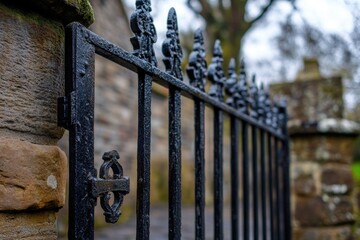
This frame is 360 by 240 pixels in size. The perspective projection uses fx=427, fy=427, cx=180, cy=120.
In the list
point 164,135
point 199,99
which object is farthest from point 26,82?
point 164,135

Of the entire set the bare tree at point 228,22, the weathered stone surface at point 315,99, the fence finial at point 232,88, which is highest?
the bare tree at point 228,22

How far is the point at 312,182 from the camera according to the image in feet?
9.77

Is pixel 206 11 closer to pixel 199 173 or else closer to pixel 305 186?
pixel 305 186

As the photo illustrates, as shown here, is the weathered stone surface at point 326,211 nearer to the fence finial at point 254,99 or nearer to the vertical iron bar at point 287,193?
the vertical iron bar at point 287,193

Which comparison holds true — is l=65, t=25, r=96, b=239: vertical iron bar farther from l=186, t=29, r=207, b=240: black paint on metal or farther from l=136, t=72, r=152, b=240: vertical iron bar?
l=186, t=29, r=207, b=240: black paint on metal

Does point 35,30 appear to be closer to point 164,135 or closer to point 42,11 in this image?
point 42,11

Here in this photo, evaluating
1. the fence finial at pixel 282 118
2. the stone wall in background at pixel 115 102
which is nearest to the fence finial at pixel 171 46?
the fence finial at pixel 282 118

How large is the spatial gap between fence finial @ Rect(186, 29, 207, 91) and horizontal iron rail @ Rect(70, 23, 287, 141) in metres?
0.04

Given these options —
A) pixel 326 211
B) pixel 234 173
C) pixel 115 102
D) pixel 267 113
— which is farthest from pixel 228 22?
pixel 234 173

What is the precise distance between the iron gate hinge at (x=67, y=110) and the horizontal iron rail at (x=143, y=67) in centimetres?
13

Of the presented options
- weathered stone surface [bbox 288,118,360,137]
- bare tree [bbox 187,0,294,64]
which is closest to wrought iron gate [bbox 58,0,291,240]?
weathered stone surface [bbox 288,118,360,137]

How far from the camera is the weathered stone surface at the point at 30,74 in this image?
74 centimetres

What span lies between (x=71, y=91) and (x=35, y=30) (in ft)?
0.43

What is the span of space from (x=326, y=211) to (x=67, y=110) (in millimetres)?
2475
